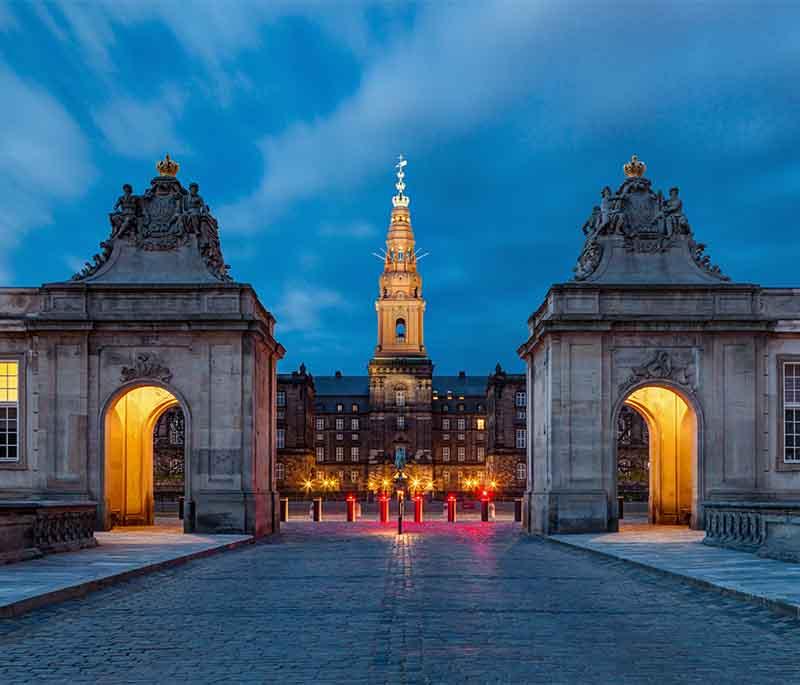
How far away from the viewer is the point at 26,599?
1409cm

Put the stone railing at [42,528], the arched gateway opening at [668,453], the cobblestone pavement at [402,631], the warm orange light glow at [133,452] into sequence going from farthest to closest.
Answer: the arched gateway opening at [668,453]
the warm orange light glow at [133,452]
the stone railing at [42,528]
the cobblestone pavement at [402,631]

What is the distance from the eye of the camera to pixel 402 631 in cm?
1255

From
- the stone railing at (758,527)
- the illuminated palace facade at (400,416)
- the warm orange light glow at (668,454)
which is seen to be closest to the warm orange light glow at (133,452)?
the warm orange light glow at (668,454)

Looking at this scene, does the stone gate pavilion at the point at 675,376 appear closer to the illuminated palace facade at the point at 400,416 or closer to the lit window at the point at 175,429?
the lit window at the point at 175,429

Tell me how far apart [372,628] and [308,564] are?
10356 millimetres

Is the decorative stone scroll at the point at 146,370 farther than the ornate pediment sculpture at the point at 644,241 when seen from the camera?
No

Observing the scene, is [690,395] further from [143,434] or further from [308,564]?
[143,434]

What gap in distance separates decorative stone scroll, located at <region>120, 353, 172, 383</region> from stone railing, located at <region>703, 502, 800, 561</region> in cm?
1653

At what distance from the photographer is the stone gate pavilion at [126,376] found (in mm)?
33594

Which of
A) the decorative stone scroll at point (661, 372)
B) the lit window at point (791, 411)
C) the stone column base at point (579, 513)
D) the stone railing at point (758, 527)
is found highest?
the decorative stone scroll at point (661, 372)

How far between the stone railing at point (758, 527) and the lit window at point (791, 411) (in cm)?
910

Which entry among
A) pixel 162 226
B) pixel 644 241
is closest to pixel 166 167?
pixel 162 226

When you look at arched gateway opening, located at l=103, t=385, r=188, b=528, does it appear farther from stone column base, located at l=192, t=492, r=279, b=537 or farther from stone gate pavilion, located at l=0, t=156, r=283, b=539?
stone column base, located at l=192, t=492, r=279, b=537

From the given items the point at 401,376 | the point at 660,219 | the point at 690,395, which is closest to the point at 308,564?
the point at 690,395
